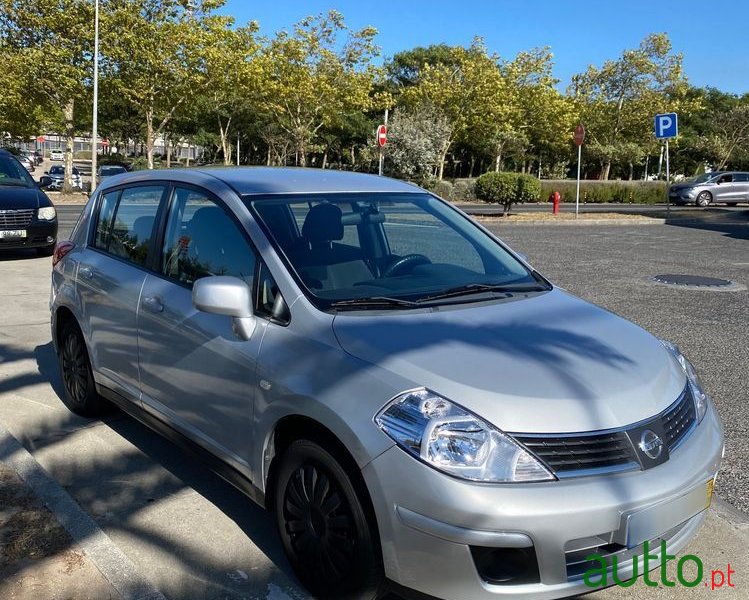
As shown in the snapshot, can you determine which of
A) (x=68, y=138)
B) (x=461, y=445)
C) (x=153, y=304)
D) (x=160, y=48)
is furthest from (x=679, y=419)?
(x=68, y=138)

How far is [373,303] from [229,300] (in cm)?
61

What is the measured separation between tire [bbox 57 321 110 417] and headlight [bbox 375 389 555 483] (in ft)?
9.71

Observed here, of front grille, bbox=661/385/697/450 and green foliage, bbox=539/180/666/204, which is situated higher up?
green foliage, bbox=539/180/666/204

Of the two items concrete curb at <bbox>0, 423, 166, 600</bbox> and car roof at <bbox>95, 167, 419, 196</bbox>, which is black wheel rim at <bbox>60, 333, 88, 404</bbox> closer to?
concrete curb at <bbox>0, 423, 166, 600</bbox>

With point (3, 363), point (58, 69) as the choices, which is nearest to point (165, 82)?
point (58, 69)

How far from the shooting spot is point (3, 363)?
630 cm

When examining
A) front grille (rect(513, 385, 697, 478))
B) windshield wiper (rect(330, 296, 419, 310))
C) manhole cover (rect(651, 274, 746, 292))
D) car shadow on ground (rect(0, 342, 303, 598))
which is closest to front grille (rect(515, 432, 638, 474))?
front grille (rect(513, 385, 697, 478))

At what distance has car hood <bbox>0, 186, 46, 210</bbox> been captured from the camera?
39.2 feet

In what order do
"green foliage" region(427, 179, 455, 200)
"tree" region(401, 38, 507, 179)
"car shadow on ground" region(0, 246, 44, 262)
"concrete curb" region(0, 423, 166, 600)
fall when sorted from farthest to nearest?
1. "tree" region(401, 38, 507, 179)
2. "green foliage" region(427, 179, 455, 200)
3. "car shadow on ground" region(0, 246, 44, 262)
4. "concrete curb" region(0, 423, 166, 600)

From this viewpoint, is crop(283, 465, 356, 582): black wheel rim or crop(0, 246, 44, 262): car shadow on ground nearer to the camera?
crop(283, 465, 356, 582): black wheel rim

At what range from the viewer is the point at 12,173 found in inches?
518

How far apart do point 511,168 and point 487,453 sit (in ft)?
236

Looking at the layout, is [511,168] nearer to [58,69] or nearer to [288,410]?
[58,69]

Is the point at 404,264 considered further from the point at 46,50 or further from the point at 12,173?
the point at 46,50
